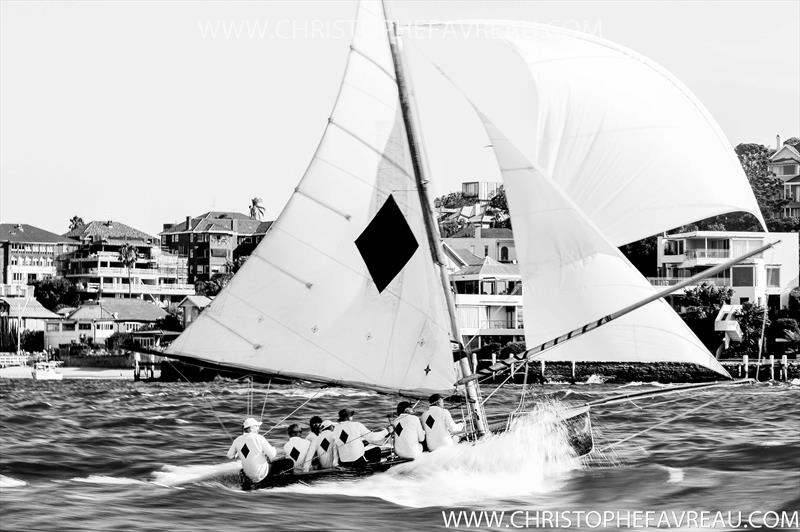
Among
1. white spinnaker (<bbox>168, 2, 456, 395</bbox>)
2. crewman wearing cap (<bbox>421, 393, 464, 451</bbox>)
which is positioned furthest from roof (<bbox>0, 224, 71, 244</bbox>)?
crewman wearing cap (<bbox>421, 393, 464, 451</bbox>)

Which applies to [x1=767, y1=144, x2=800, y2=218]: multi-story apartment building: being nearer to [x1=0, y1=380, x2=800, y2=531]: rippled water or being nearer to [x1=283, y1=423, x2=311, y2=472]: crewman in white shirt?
[x1=0, y1=380, x2=800, y2=531]: rippled water

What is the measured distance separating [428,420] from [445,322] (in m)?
2.09

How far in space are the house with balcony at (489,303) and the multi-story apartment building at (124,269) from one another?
217 feet

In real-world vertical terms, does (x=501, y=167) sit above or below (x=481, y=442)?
above

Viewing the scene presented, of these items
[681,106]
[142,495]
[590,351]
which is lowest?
[142,495]

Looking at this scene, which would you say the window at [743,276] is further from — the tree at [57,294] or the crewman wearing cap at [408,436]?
the tree at [57,294]

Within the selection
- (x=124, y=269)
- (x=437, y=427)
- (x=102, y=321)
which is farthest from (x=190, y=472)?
(x=124, y=269)

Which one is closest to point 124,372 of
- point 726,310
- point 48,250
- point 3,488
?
point 726,310

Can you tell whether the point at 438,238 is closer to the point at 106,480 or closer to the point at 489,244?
the point at 106,480

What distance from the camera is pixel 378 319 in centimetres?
2612

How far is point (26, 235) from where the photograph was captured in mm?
189500

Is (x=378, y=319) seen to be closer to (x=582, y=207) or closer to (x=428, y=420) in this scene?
(x=428, y=420)

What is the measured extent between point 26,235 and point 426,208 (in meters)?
172

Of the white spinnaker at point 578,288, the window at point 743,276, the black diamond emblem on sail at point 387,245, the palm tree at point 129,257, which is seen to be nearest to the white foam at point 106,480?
the black diamond emblem on sail at point 387,245
